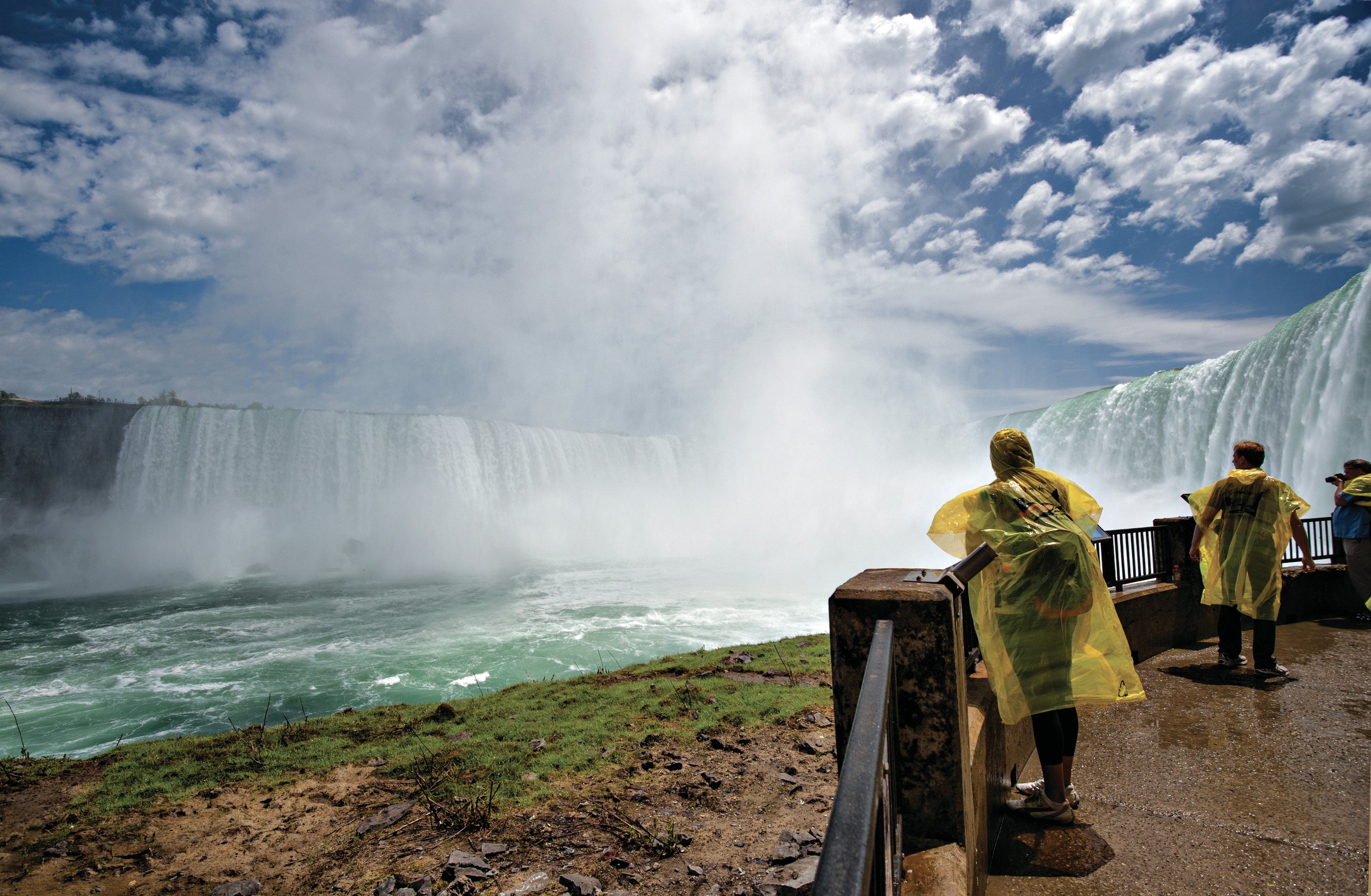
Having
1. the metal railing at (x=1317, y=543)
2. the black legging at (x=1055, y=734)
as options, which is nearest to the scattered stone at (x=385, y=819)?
the black legging at (x=1055, y=734)

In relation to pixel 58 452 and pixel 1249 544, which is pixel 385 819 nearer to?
pixel 1249 544

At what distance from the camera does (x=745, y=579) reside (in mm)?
21875

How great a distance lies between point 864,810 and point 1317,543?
12005 mm

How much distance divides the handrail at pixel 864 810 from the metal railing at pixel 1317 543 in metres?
9.84

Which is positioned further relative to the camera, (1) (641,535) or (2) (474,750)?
(1) (641,535)

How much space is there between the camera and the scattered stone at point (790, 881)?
3.08 meters

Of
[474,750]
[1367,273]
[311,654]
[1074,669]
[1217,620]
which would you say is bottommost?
[311,654]

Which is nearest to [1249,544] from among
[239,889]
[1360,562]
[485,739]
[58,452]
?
[1360,562]

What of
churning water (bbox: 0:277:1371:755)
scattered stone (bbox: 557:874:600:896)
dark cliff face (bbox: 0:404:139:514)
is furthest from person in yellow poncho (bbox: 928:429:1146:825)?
dark cliff face (bbox: 0:404:139:514)

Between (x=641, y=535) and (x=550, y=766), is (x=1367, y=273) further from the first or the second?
(x=641, y=535)

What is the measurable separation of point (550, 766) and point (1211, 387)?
98.6ft

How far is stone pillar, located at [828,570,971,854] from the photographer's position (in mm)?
2080

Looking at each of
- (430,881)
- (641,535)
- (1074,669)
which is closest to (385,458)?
(641,535)

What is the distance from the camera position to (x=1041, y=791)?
3178mm
